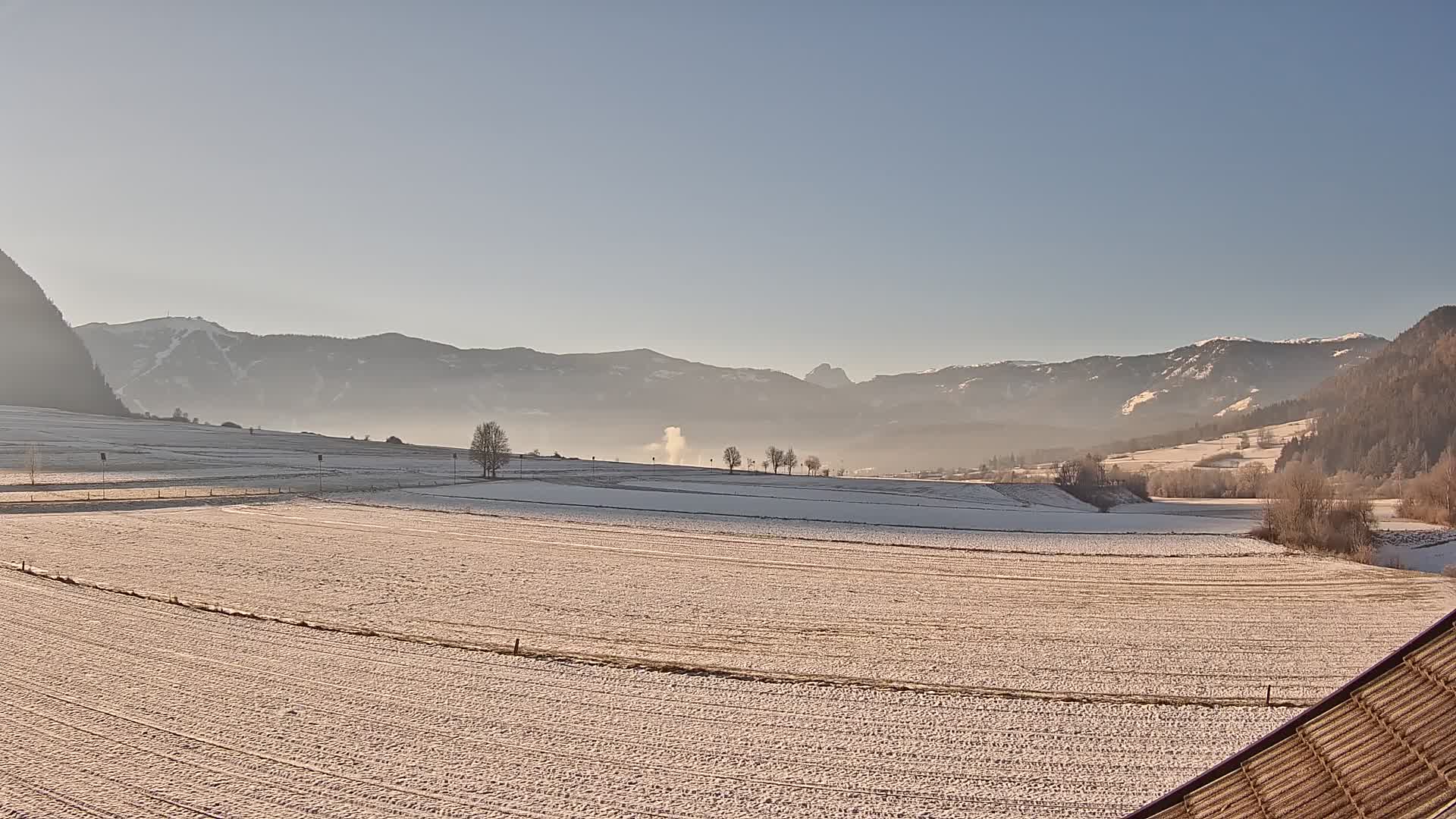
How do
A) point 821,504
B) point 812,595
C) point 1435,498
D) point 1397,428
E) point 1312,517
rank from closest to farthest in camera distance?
point 812,595
point 1312,517
point 821,504
point 1435,498
point 1397,428

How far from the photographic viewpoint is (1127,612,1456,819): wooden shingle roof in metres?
6.43

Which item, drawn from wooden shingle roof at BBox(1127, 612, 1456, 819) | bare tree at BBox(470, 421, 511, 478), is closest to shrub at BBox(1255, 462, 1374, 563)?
wooden shingle roof at BBox(1127, 612, 1456, 819)

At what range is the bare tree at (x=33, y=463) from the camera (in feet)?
288

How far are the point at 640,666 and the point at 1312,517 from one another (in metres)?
65.2

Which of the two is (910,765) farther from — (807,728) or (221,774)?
(221,774)

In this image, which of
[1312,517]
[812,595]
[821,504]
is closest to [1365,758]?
[812,595]

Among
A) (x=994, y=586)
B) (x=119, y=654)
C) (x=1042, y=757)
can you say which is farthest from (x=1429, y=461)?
(x=119, y=654)

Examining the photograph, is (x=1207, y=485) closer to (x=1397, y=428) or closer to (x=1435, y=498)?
(x=1397, y=428)

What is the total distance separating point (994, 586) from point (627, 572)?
57.9ft

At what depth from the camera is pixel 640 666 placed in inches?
976

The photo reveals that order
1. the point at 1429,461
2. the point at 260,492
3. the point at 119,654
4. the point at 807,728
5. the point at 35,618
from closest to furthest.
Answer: the point at 807,728 → the point at 119,654 → the point at 35,618 → the point at 260,492 → the point at 1429,461

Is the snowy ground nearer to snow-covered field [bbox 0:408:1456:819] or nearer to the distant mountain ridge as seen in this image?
snow-covered field [bbox 0:408:1456:819]

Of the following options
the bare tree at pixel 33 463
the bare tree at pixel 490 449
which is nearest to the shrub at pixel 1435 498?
the bare tree at pixel 490 449

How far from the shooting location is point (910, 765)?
17.4 m
